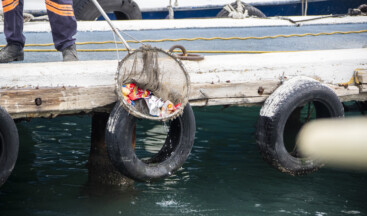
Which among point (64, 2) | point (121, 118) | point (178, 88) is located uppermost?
point (64, 2)

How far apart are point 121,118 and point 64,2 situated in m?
1.07

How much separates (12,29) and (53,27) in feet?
1.23

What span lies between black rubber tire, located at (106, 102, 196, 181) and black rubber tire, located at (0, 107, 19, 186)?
59 centimetres

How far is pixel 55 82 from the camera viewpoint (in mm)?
3141

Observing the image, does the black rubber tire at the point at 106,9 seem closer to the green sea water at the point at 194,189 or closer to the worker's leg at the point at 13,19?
the green sea water at the point at 194,189

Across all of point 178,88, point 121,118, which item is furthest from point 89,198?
point 178,88

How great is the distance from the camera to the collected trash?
3.02 metres

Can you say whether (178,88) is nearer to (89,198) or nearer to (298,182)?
(89,198)

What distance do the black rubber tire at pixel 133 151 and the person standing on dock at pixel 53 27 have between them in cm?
83

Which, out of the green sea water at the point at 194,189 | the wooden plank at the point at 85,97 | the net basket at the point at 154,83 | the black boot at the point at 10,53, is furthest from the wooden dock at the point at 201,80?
the green sea water at the point at 194,189

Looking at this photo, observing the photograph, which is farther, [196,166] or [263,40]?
[263,40]

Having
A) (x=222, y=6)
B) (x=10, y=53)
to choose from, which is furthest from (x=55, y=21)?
(x=222, y=6)

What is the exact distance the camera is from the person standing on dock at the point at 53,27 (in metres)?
3.52

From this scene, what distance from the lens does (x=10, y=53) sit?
147 inches
